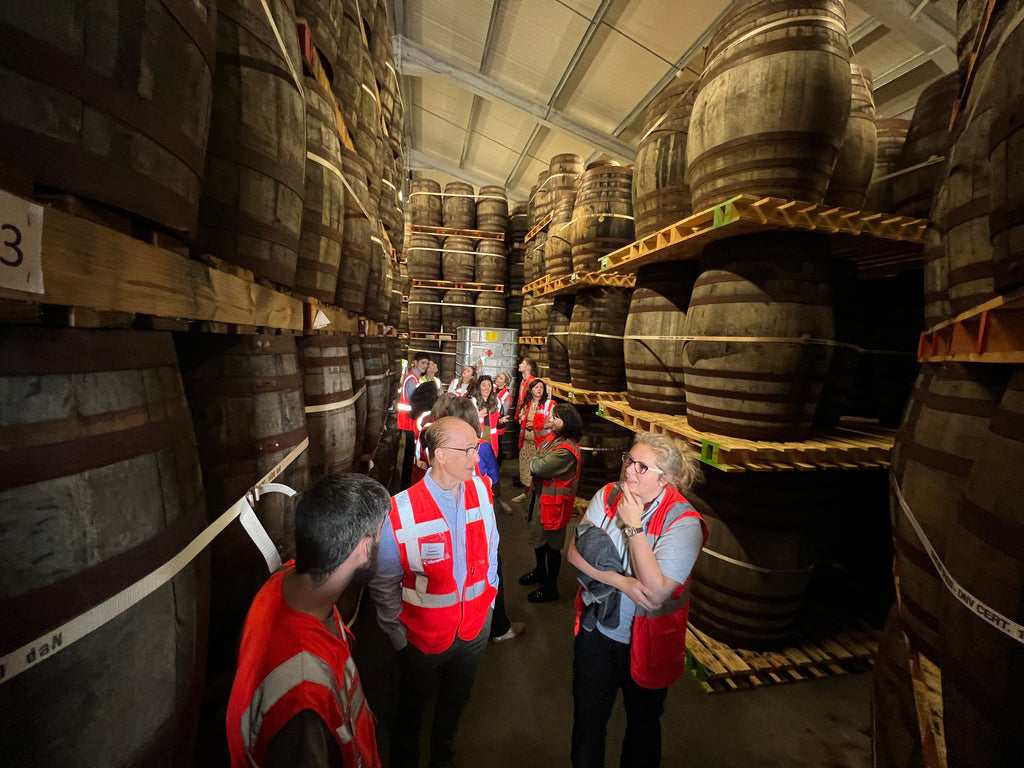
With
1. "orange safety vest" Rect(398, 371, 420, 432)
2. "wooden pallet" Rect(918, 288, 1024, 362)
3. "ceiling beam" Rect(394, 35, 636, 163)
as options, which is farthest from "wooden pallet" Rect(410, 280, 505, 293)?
"wooden pallet" Rect(918, 288, 1024, 362)

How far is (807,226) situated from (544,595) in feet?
12.9

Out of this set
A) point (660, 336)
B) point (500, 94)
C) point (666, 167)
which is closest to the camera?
point (666, 167)

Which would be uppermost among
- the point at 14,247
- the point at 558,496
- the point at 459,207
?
the point at 459,207

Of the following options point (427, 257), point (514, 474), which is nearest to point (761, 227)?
point (514, 474)

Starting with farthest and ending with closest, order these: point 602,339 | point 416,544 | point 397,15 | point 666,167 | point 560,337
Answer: point 397,15 < point 560,337 < point 602,339 < point 666,167 < point 416,544

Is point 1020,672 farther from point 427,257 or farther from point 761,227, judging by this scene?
point 427,257

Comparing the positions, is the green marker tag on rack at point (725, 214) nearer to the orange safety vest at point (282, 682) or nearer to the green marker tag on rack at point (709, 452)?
the green marker tag on rack at point (709, 452)

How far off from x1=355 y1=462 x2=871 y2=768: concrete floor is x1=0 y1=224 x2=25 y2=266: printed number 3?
3.18 meters

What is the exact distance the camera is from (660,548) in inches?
75.4

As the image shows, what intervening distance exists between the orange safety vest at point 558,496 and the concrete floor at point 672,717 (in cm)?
102

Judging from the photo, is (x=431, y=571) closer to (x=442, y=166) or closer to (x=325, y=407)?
(x=325, y=407)

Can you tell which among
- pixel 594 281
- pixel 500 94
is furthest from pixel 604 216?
pixel 500 94

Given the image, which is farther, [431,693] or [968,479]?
[431,693]

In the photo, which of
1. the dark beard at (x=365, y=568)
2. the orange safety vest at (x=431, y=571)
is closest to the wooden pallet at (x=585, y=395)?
the orange safety vest at (x=431, y=571)
